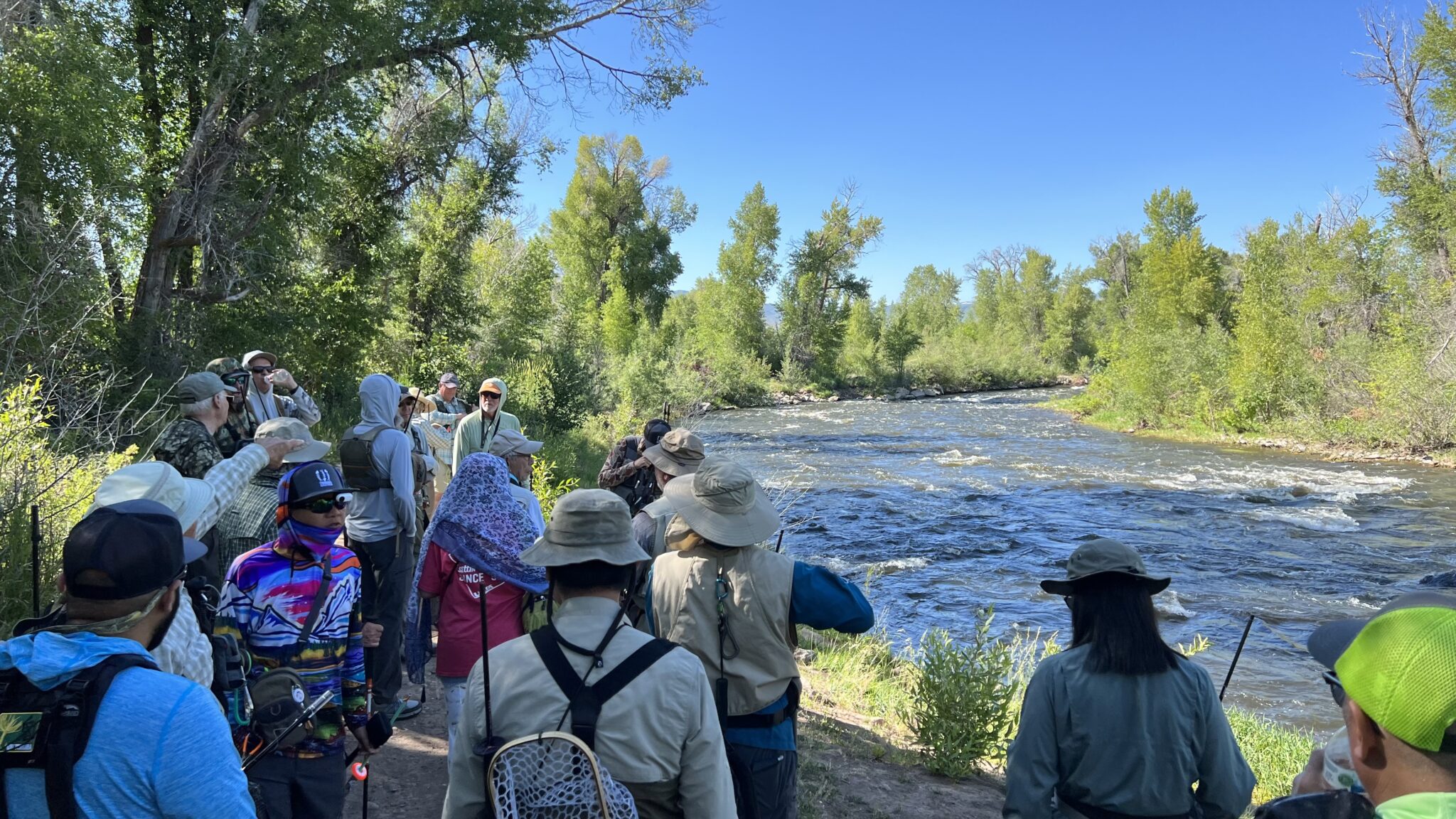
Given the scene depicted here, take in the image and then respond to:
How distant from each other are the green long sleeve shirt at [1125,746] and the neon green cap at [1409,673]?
1057 mm

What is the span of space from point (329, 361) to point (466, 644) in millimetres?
13175

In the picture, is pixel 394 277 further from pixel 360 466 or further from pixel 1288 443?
pixel 1288 443

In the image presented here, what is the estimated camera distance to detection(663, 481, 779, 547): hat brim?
280 cm

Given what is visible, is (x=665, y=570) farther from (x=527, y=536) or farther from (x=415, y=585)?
(x=415, y=585)

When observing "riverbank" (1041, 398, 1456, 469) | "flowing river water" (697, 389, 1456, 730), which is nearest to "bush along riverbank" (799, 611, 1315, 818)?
"flowing river water" (697, 389, 1456, 730)

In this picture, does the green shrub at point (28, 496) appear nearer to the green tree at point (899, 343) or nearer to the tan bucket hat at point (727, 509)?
the tan bucket hat at point (727, 509)

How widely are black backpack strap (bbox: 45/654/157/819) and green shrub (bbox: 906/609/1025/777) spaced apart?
4.90 metres

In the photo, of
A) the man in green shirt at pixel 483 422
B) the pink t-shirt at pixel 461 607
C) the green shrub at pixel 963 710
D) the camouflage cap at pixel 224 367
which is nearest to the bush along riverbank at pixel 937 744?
the green shrub at pixel 963 710

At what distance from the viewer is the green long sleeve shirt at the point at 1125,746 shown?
96.0 inches

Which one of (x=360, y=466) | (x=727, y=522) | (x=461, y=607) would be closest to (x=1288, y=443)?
(x=360, y=466)

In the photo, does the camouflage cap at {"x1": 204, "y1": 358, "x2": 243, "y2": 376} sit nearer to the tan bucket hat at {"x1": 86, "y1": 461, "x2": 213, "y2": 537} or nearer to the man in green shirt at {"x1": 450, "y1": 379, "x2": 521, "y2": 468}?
the man in green shirt at {"x1": 450, "y1": 379, "x2": 521, "y2": 468}

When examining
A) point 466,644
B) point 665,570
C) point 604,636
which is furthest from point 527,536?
point 604,636

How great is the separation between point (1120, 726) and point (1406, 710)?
3.82 feet

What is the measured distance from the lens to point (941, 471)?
2189 centimetres
